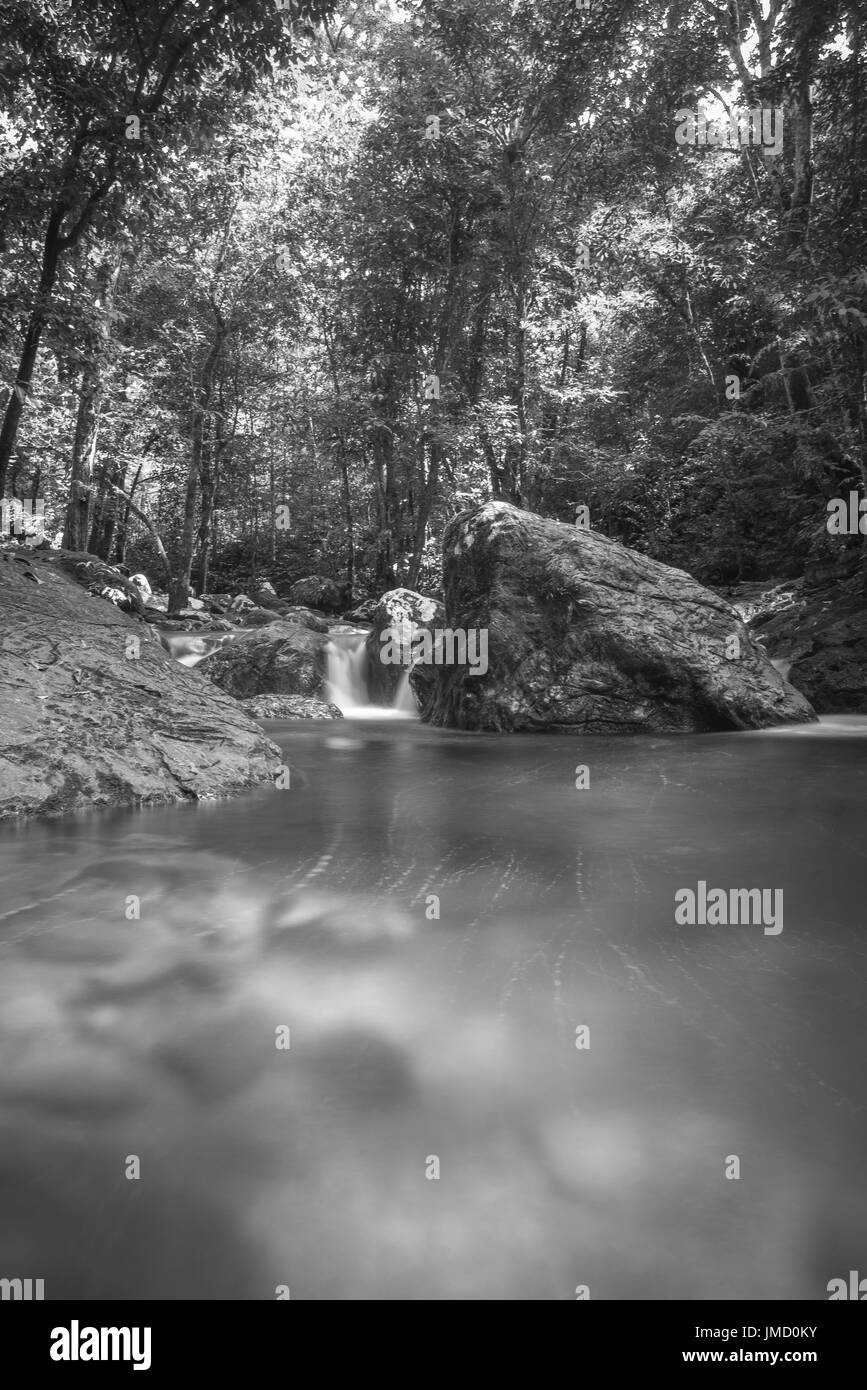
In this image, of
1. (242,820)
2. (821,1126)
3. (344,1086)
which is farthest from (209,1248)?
(242,820)

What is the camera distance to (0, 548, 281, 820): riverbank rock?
4.74 meters

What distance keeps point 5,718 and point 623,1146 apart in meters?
4.29

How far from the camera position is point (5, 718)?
15.7ft

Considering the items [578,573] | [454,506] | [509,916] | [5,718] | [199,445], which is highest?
[199,445]

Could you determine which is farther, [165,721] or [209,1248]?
[165,721]

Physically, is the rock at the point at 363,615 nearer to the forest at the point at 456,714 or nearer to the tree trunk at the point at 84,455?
the forest at the point at 456,714

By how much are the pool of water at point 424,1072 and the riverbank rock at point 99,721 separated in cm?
75

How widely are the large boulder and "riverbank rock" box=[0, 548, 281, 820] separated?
149 inches

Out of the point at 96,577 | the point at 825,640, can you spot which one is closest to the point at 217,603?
the point at 96,577

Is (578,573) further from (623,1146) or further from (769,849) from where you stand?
(623,1146)
